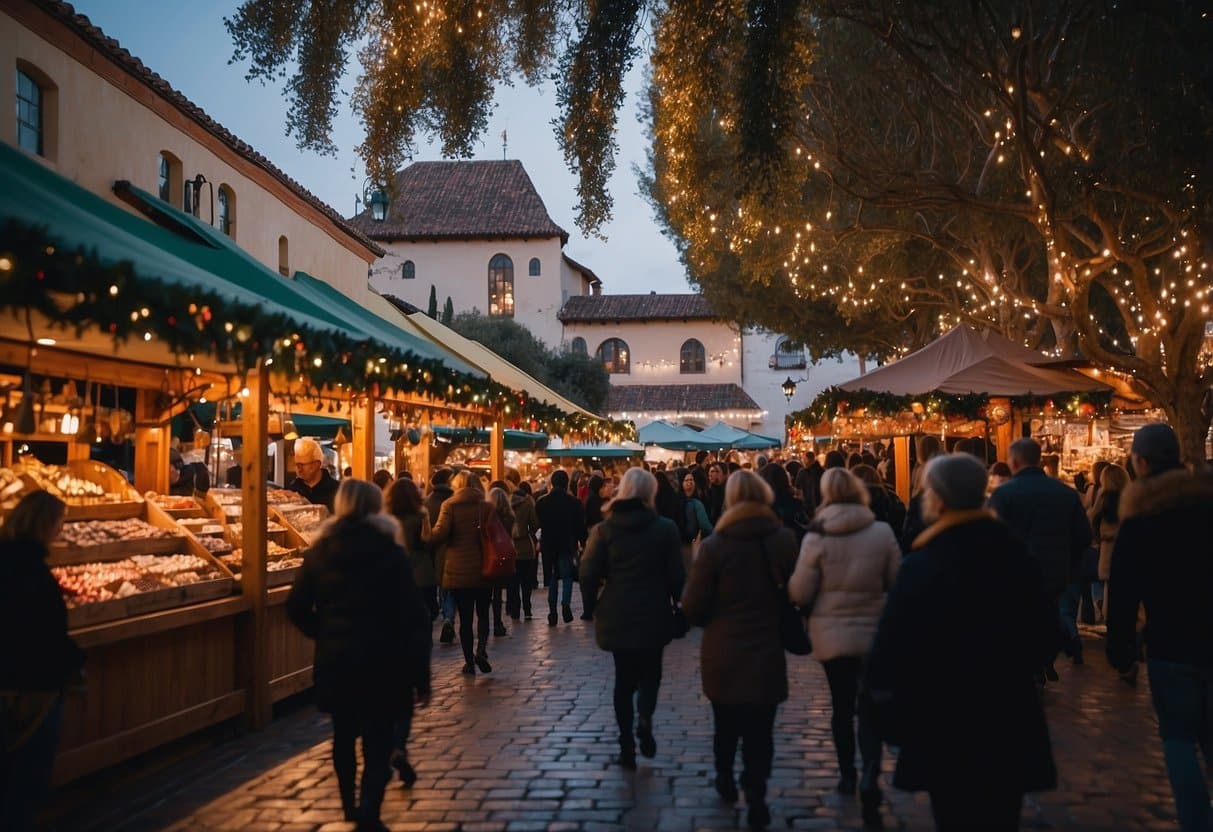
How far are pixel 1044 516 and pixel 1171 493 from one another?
10.9 feet

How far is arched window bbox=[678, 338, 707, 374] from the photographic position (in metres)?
53.2

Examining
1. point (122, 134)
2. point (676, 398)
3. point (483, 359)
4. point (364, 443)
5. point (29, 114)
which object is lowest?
point (364, 443)

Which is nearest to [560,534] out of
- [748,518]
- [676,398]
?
[748,518]

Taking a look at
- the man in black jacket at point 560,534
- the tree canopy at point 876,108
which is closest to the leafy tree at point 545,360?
the tree canopy at point 876,108

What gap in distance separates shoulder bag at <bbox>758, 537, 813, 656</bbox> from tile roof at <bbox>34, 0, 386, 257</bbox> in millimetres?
8601

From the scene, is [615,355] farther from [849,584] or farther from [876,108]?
A: [849,584]

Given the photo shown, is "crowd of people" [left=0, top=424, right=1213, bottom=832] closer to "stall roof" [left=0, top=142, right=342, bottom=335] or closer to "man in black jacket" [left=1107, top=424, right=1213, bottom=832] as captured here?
"man in black jacket" [left=1107, top=424, right=1213, bottom=832]

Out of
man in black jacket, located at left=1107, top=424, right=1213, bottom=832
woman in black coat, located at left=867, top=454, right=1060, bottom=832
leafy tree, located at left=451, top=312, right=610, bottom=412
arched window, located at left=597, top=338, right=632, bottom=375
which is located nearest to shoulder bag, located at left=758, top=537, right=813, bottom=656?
man in black jacket, located at left=1107, top=424, right=1213, bottom=832

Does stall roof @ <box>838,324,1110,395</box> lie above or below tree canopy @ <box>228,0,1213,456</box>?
below

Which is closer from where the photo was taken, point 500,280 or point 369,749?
point 369,749

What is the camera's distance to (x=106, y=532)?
7793mm

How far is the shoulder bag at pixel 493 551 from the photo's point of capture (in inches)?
380

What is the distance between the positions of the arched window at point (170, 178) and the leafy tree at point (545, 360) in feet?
96.3

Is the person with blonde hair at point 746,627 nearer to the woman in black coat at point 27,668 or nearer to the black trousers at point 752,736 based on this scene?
the black trousers at point 752,736
